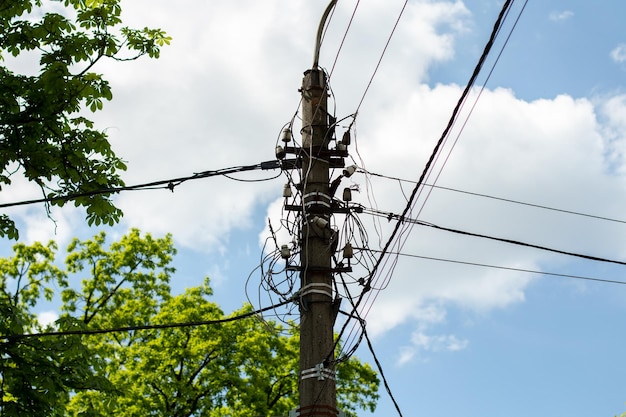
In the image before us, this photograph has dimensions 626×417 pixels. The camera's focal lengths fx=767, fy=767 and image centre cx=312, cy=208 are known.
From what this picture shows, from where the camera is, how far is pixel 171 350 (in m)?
23.3

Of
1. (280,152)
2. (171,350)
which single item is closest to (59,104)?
(280,152)

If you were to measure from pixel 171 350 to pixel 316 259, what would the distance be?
15471mm

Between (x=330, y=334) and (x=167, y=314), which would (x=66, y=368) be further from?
(x=167, y=314)

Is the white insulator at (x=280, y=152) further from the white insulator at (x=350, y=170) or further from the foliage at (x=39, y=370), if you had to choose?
the foliage at (x=39, y=370)

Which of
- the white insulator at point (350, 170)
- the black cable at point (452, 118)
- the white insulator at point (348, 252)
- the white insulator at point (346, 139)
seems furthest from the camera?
the white insulator at point (346, 139)

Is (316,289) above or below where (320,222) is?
below

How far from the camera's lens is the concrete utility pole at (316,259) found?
8.19 m

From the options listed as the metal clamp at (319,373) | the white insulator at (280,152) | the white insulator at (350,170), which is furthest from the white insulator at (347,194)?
the metal clamp at (319,373)

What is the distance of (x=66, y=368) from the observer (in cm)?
1080

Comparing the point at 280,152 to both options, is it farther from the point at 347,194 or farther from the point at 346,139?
the point at 347,194

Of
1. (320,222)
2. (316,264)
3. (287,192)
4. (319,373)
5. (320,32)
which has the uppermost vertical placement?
(320,32)

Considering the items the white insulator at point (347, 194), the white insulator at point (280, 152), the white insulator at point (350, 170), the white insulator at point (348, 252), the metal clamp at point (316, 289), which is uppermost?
the white insulator at point (280, 152)

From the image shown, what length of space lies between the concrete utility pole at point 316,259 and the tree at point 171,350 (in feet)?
41.3

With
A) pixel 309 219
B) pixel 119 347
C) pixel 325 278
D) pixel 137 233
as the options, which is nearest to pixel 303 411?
pixel 325 278
